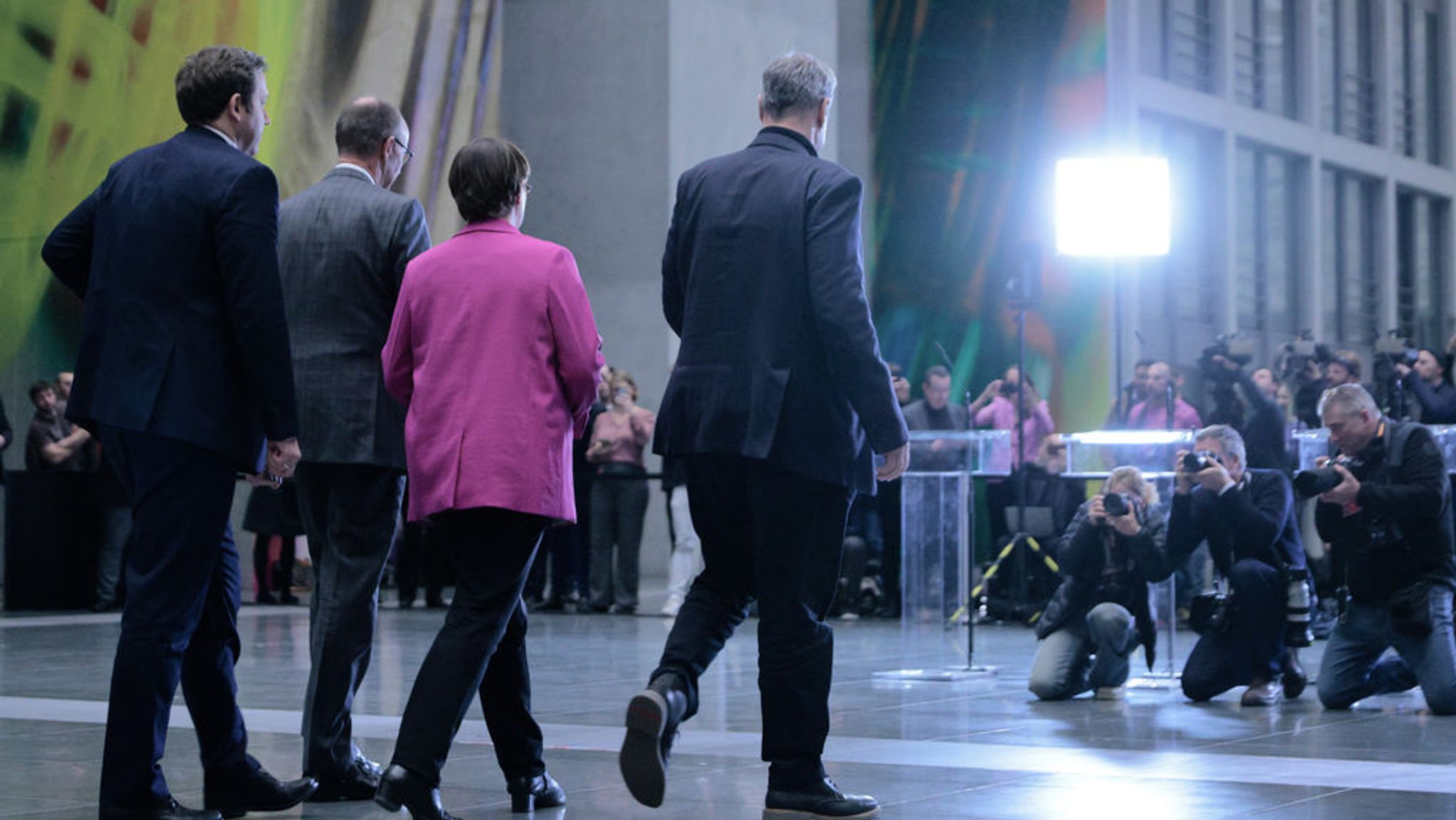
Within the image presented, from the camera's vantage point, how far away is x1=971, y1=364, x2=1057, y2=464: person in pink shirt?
15953 mm

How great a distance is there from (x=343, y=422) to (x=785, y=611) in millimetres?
1338

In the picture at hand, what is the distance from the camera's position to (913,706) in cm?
871

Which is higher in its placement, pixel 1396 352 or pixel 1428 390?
pixel 1396 352

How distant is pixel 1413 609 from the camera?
8586 mm

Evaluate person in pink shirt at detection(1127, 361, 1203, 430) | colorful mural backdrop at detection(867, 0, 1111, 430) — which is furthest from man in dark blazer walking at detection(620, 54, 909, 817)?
colorful mural backdrop at detection(867, 0, 1111, 430)

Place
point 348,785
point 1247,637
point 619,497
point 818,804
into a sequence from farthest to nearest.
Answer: point 619,497, point 1247,637, point 348,785, point 818,804

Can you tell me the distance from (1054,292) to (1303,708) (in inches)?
563

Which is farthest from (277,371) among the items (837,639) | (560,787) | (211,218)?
(837,639)

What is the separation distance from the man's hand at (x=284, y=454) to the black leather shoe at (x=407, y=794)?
0.79m

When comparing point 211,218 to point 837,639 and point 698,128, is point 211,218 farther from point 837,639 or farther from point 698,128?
point 698,128

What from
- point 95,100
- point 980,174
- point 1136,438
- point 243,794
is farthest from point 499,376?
point 980,174

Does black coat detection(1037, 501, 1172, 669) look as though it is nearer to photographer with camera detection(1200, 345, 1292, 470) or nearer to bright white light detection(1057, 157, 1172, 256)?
photographer with camera detection(1200, 345, 1292, 470)

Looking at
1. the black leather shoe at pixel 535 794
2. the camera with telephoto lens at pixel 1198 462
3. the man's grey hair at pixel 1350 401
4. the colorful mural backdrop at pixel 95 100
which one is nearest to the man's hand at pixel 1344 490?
the man's grey hair at pixel 1350 401

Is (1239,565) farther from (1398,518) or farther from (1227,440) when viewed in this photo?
(1398,518)
